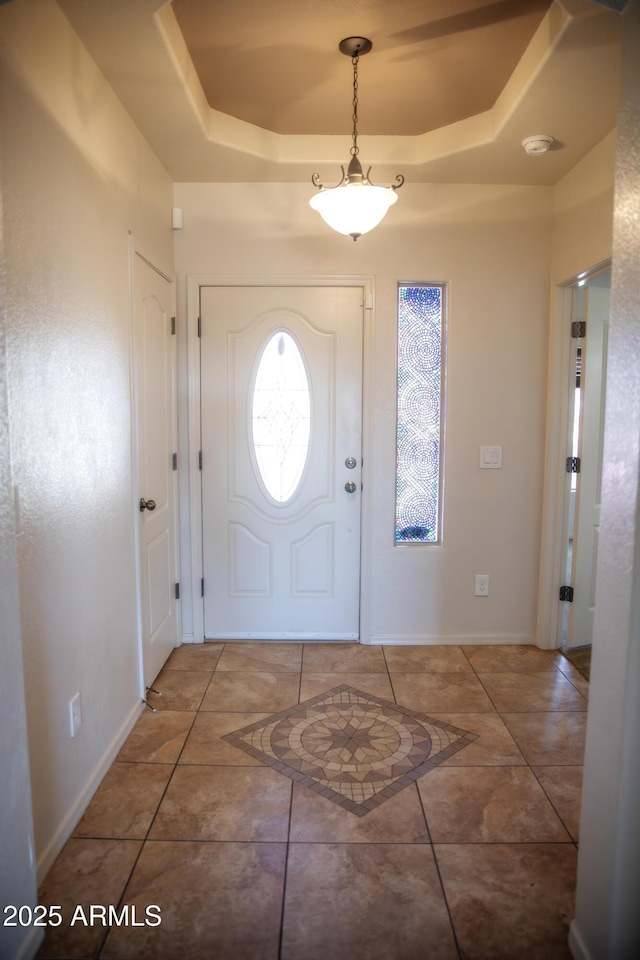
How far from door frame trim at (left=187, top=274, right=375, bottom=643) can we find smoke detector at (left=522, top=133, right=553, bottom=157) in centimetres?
96

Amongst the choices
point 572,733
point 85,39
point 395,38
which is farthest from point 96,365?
point 572,733

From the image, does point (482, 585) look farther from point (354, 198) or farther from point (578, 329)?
point (354, 198)

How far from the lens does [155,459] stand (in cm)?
298

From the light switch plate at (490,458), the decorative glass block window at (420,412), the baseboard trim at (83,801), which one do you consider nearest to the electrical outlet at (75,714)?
the baseboard trim at (83,801)

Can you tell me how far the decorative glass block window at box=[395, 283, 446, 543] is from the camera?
3.41 m

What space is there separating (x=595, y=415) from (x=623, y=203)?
2147 mm

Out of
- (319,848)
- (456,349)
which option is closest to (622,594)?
(319,848)

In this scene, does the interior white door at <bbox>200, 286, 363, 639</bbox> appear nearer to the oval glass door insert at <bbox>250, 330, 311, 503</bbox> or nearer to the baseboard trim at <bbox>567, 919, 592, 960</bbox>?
the oval glass door insert at <bbox>250, 330, 311, 503</bbox>

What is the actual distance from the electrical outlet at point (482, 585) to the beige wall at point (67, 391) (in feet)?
6.40

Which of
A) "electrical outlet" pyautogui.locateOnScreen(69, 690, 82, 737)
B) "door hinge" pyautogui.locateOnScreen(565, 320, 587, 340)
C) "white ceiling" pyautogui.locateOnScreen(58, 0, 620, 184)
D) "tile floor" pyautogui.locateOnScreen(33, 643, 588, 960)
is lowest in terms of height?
"tile floor" pyautogui.locateOnScreen(33, 643, 588, 960)

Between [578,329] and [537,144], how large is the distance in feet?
3.23

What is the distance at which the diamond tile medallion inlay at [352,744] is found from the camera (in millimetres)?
2230

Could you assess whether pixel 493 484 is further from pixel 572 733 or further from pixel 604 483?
pixel 604 483

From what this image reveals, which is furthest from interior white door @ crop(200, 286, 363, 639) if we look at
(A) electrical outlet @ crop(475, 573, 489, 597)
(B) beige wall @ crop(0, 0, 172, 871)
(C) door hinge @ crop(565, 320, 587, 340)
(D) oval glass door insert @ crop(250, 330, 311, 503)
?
(C) door hinge @ crop(565, 320, 587, 340)
